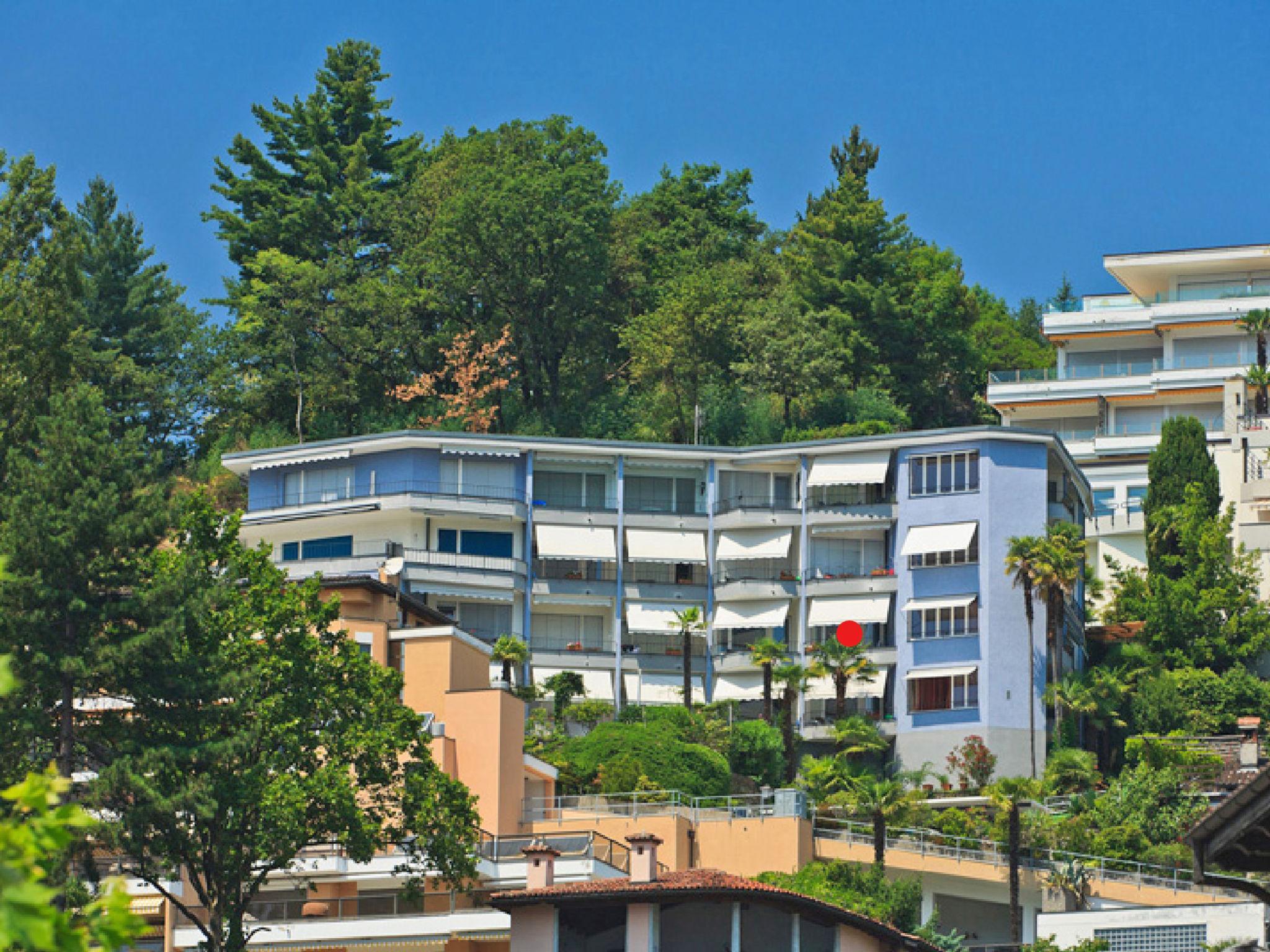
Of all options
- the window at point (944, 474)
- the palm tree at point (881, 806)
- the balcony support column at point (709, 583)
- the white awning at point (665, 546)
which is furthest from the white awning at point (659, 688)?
the palm tree at point (881, 806)

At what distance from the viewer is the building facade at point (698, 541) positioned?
7775 centimetres

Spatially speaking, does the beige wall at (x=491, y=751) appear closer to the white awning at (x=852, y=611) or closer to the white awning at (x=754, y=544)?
the white awning at (x=852, y=611)

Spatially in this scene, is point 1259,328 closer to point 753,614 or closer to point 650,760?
point 753,614

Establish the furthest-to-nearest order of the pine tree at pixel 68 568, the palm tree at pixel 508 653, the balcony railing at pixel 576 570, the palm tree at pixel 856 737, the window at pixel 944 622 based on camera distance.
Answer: the balcony railing at pixel 576 570 < the window at pixel 944 622 < the palm tree at pixel 508 653 < the palm tree at pixel 856 737 < the pine tree at pixel 68 568

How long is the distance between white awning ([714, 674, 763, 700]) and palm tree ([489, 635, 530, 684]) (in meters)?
7.63

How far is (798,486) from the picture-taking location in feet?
273

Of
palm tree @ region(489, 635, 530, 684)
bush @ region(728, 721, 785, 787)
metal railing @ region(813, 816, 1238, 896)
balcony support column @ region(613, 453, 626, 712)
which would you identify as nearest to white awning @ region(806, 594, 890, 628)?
balcony support column @ region(613, 453, 626, 712)

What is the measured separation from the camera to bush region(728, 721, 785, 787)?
71.1 metres

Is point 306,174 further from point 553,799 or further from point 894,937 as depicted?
point 894,937

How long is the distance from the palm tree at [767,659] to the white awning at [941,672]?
14.5ft

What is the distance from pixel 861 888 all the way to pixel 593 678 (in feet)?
76.7

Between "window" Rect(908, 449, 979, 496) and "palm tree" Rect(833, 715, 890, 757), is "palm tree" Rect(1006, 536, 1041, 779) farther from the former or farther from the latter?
"palm tree" Rect(833, 715, 890, 757)

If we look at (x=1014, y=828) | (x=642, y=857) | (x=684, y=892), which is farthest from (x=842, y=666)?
(x=684, y=892)

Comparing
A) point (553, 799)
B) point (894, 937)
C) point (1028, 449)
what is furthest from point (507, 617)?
point (894, 937)
